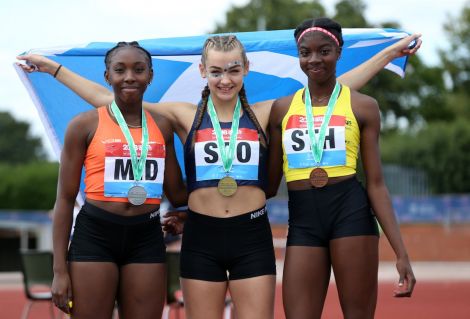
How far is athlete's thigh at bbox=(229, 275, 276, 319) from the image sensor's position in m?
4.63

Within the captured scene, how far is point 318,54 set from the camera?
15.7 ft

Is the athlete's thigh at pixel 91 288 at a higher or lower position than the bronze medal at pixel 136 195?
lower

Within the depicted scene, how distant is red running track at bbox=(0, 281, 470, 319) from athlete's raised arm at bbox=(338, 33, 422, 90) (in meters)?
6.28

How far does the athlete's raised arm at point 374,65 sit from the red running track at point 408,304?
247 inches

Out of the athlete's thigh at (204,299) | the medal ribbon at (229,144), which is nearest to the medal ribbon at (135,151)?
the medal ribbon at (229,144)

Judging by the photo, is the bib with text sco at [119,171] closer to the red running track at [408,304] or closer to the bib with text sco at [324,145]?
the bib with text sco at [324,145]

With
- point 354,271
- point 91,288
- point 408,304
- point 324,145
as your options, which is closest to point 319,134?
point 324,145

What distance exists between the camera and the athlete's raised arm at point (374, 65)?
519 cm

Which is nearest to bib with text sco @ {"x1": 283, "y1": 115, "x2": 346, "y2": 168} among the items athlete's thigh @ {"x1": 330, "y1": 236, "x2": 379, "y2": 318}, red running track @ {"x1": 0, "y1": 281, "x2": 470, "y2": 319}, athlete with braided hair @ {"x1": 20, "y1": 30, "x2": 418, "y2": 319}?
athlete with braided hair @ {"x1": 20, "y1": 30, "x2": 418, "y2": 319}

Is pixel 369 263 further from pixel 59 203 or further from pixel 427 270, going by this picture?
pixel 427 270

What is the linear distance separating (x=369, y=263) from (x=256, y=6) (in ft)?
125

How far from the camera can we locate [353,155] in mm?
4809

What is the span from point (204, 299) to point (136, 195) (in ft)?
2.09

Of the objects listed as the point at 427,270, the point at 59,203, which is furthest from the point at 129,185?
the point at 427,270
